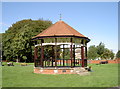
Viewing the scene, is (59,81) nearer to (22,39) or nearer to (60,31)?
(60,31)

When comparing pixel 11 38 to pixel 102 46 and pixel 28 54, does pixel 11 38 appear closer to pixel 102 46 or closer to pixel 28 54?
pixel 28 54

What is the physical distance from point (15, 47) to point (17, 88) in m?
38.6

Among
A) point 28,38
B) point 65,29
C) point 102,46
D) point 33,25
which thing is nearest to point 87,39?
point 65,29

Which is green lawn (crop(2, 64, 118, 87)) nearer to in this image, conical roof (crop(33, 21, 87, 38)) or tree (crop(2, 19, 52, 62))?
conical roof (crop(33, 21, 87, 38))

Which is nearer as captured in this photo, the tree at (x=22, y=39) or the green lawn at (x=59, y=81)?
the green lawn at (x=59, y=81)

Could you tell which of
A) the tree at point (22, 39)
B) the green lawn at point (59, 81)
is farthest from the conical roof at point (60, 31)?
the tree at point (22, 39)

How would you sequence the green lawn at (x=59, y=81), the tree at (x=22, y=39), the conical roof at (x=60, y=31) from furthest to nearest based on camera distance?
1. the tree at (x=22, y=39)
2. the conical roof at (x=60, y=31)
3. the green lawn at (x=59, y=81)

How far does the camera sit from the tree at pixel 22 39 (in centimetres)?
4806

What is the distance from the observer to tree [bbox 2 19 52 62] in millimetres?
48062

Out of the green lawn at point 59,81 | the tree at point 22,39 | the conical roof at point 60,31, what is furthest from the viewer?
the tree at point 22,39

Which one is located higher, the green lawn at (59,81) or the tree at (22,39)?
the tree at (22,39)

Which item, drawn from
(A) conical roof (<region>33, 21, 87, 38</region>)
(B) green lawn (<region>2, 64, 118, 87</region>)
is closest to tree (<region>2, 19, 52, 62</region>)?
(A) conical roof (<region>33, 21, 87, 38</region>)

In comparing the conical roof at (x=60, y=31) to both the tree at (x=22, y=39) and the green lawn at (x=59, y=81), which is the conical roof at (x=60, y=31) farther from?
the tree at (x=22, y=39)

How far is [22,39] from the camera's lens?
48.0m
